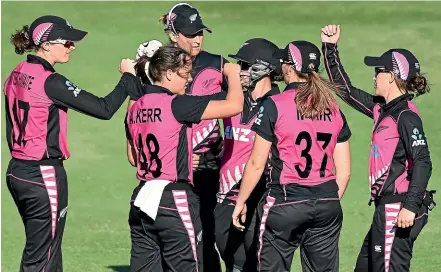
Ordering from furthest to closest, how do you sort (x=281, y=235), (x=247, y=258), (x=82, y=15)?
(x=82, y=15), (x=247, y=258), (x=281, y=235)

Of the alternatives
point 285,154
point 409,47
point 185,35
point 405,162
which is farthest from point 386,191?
point 409,47

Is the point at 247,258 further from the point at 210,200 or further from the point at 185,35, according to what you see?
the point at 185,35

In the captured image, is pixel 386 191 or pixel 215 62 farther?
pixel 215 62

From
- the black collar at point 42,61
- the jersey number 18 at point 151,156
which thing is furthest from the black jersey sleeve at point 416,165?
the black collar at point 42,61

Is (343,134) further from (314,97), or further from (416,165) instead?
(416,165)

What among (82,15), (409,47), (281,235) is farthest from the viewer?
(82,15)

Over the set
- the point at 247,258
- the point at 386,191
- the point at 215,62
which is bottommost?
the point at 247,258

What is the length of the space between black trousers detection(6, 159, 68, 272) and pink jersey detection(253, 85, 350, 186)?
5.90 ft

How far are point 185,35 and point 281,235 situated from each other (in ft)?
7.31

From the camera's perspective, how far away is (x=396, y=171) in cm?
882

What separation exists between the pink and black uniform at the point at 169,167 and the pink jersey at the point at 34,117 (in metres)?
0.88

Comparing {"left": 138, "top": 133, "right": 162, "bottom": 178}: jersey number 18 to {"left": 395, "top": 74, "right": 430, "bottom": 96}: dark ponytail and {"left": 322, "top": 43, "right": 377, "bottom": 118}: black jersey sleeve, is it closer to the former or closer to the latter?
{"left": 322, "top": 43, "right": 377, "bottom": 118}: black jersey sleeve

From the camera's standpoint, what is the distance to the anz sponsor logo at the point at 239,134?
9461mm

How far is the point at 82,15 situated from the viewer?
2062 cm
